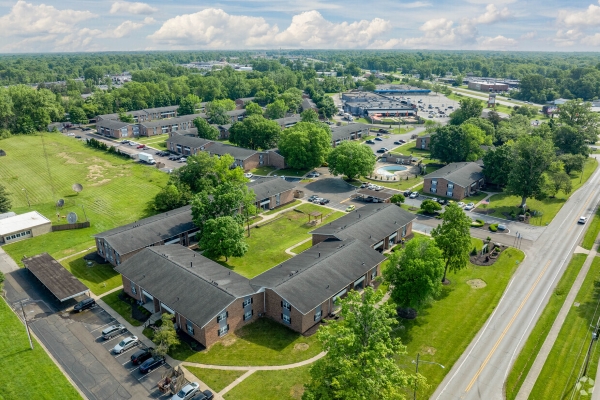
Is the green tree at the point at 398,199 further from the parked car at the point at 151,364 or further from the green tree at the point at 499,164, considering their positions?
the parked car at the point at 151,364

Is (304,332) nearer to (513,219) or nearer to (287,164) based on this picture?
(513,219)

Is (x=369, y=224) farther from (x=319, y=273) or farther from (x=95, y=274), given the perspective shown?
(x=95, y=274)

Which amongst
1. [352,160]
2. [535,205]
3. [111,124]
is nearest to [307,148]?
[352,160]

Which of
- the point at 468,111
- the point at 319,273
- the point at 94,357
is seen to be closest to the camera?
the point at 94,357

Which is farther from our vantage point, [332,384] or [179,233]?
[179,233]

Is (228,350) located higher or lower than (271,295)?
lower

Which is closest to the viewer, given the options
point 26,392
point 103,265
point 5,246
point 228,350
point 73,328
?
point 26,392

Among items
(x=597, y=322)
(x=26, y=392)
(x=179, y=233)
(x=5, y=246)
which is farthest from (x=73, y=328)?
(x=597, y=322)
